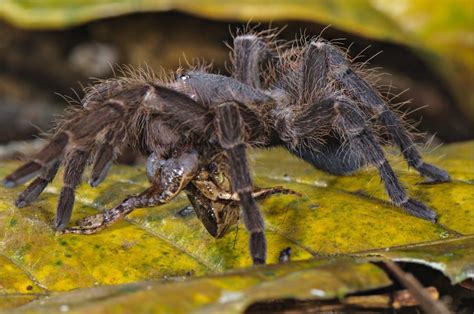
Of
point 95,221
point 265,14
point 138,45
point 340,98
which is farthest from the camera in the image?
point 138,45

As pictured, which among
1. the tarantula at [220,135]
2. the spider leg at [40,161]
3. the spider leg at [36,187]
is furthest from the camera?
the spider leg at [36,187]

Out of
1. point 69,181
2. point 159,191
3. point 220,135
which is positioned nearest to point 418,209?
point 220,135

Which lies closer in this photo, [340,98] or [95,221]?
[95,221]

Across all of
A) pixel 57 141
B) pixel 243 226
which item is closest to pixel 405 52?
pixel 243 226

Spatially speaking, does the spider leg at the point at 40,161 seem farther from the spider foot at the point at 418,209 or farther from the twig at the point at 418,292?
the spider foot at the point at 418,209

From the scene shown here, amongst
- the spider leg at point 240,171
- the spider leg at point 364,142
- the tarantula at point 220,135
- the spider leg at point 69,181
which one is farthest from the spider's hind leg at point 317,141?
the spider leg at point 69,181

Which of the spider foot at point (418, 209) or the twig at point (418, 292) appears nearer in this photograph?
the twig at point (418, 292)

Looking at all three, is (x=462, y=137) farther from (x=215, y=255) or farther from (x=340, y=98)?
(x=215, y=255)
